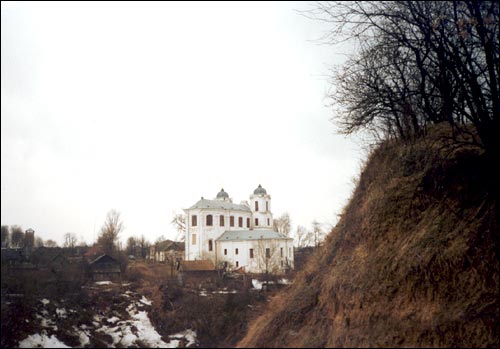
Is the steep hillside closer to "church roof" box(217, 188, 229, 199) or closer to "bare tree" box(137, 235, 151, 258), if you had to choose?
Answer: "bare tree" box(137, 235, 151, 258)

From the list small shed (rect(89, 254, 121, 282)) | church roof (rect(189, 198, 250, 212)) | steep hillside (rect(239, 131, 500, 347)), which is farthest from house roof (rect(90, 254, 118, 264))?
church roof (rect(189, 198, 250, 212))

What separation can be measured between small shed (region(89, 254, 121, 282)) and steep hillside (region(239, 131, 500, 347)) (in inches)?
413

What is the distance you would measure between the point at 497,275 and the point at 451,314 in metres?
0.83

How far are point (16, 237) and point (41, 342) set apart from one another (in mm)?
2991

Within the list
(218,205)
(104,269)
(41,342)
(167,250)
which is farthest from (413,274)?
(218,205)

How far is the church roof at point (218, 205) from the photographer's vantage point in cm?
4281

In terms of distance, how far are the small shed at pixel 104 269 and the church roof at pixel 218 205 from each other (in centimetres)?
2572

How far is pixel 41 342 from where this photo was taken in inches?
241

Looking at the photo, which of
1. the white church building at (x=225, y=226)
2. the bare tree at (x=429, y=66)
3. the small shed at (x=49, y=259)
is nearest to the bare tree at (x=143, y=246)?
the white church building at (x=225, y=226)

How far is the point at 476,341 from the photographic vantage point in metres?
4.22

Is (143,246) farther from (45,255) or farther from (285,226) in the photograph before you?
(45,255)

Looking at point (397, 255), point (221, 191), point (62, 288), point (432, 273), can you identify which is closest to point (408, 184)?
point (397, 255)

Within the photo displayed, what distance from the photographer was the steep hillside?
4.43 metres

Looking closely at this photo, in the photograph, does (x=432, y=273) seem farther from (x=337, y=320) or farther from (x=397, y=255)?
(x=337, y=320)
